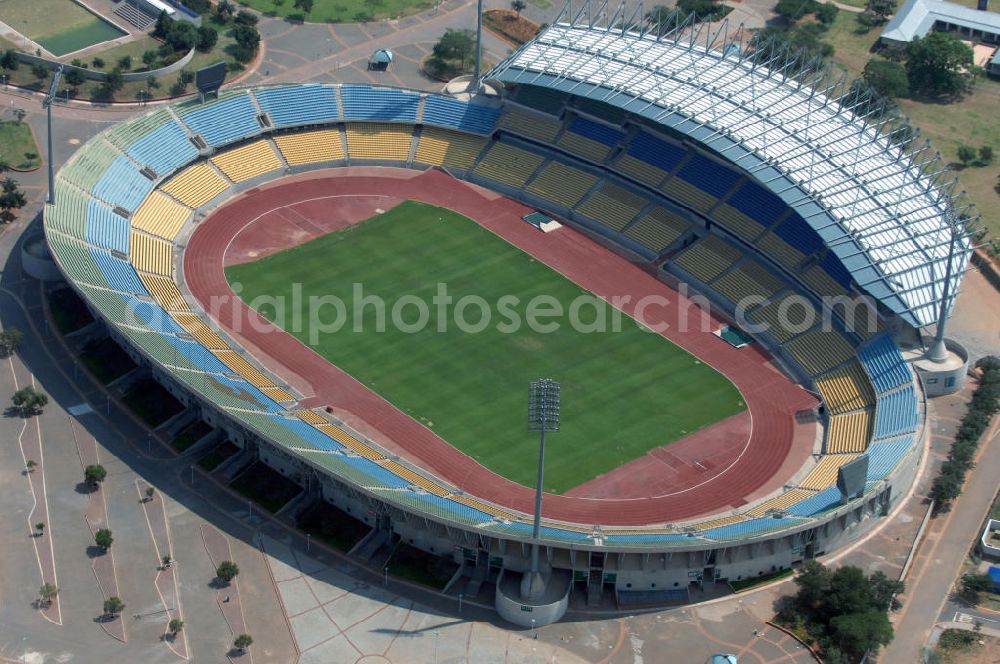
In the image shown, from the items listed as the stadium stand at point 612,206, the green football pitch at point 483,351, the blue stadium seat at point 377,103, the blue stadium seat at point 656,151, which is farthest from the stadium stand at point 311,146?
the blue stadium seat at point 656,151

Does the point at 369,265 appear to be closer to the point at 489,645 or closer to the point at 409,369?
the point at 409,369

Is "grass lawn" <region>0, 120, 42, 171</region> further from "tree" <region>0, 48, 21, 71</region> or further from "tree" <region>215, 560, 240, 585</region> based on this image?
"tree" <region>215, 560, 240, 585</region>

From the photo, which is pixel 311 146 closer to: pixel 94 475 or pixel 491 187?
pixel 491 187

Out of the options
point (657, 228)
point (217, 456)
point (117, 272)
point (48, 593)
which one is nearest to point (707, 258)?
point (657, 228)

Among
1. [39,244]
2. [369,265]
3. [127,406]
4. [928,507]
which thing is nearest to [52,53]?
[39,244]

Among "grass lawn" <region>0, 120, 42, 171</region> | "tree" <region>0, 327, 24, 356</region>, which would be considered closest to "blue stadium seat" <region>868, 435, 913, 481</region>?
"tree" <region>0, 327, 24, 356</region>

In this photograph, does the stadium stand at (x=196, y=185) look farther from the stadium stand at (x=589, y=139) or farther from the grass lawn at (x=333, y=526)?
the grass lawn at (x=333, y=526)
